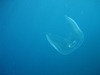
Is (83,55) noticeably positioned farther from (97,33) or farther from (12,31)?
(12,31)

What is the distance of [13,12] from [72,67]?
86cm

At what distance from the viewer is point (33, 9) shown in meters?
1.54

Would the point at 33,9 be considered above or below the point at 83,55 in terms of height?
above

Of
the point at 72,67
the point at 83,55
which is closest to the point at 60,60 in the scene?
the point at 72,67

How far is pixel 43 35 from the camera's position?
1548 millimetres

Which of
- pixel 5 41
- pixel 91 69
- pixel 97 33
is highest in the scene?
pixel 5 41

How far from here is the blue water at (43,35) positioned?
1.54 metres

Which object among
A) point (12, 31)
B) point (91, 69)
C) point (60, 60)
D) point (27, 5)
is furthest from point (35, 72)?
point (27, 5)

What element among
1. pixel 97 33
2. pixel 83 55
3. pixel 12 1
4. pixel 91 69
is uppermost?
pixel 12 1

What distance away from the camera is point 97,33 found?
1.59 metres

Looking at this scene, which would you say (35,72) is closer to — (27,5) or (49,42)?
(49,42)

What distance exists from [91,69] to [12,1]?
111 cm

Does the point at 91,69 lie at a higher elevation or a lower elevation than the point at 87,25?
lower

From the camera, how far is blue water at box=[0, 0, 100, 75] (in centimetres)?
154
